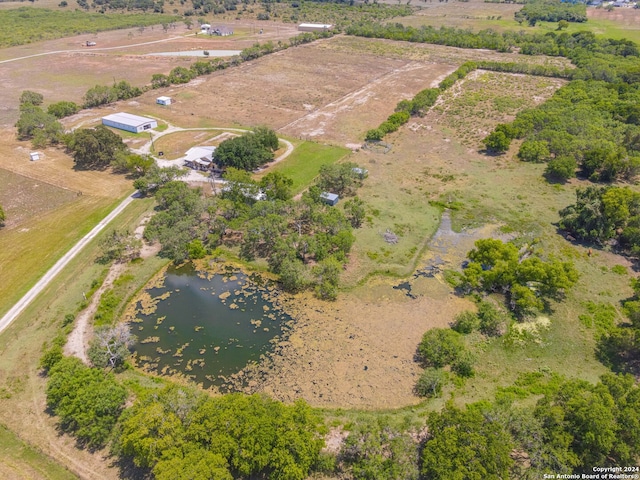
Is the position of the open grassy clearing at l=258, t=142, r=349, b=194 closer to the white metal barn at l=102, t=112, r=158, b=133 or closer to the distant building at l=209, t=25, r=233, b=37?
the white metal barn at l=102, t=112, r=158, b=133

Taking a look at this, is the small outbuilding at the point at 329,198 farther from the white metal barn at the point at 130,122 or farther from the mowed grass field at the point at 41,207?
the white metal barn at the point at 130,122

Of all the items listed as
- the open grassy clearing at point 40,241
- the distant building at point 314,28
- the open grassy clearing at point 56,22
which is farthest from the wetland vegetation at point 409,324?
the open grassy clearing at point 56,22

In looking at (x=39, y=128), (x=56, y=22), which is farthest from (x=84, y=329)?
(x=56, y=22)

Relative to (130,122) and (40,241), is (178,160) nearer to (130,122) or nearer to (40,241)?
(130,122)

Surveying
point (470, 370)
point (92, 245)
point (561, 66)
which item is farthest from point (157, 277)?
point (561, 66)

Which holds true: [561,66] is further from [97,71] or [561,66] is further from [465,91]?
[97,71]

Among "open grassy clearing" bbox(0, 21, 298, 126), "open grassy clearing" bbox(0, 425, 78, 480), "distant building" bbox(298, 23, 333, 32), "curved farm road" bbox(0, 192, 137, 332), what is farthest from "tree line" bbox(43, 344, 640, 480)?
"distant building" bbox(298, 23, 333, 32)
